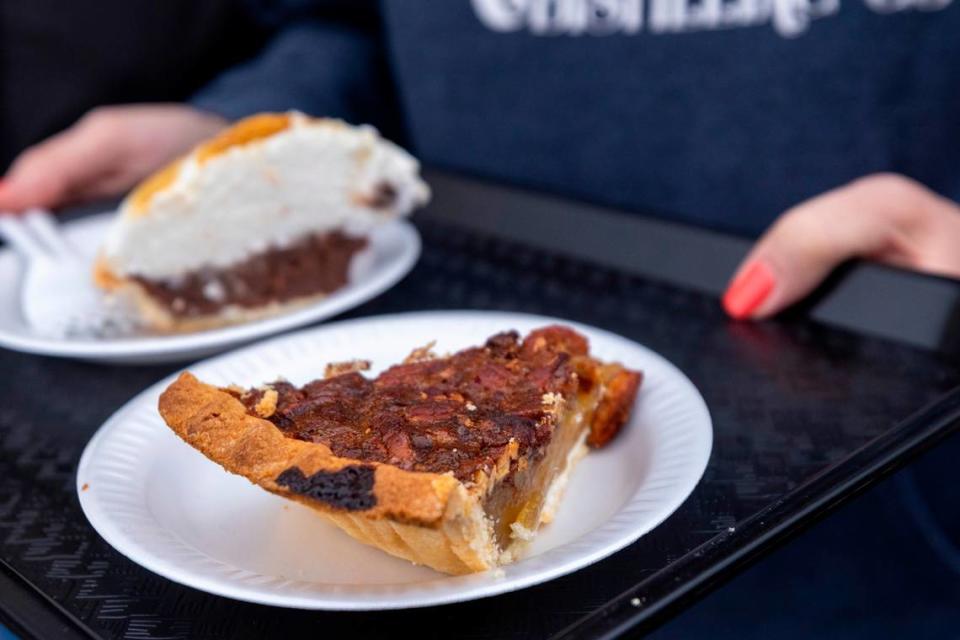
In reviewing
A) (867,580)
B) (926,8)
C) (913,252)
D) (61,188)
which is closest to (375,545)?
(867,580)

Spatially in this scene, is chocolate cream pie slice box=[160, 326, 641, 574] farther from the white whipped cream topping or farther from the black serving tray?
the white whipped cream topping

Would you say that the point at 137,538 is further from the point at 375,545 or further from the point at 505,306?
the point at 505,306

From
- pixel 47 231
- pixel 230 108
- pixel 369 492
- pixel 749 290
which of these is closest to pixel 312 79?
pixel 230 108

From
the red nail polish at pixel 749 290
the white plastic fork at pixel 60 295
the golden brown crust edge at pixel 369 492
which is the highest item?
the golden brown crust edge at pixel 369 492

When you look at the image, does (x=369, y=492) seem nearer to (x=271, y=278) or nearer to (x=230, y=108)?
(x=271, y=278)

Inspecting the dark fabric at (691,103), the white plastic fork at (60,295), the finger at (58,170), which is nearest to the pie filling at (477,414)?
the white plastic fork at (60,295)

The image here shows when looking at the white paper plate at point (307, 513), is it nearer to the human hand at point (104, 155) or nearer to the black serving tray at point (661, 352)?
the black serving tray at point (661, 352)
